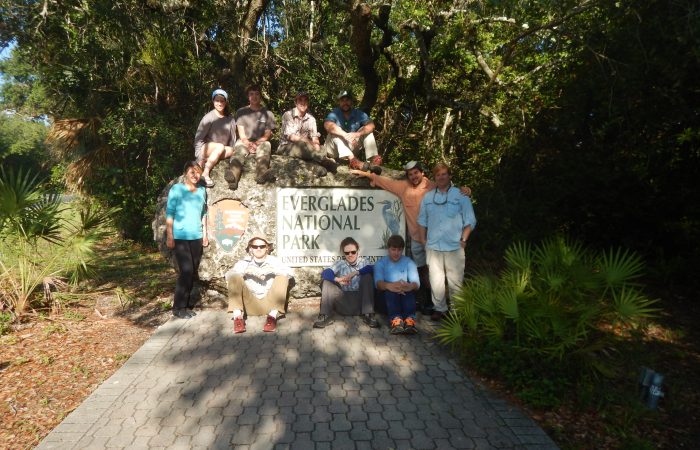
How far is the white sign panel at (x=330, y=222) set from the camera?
19.5 ft

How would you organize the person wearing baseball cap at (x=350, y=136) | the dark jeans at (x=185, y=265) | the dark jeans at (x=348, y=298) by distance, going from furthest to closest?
1. the person wearing baseball cap at (x=350, y=136)
2. the dark jeans at (x=185, y=265)
3. the dark jeans at (x=348, y=298)

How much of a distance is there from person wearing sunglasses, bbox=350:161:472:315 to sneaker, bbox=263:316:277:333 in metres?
1.96

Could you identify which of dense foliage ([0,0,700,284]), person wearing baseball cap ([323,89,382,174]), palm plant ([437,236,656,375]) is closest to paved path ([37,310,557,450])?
palm plant ([437,236,656,375])

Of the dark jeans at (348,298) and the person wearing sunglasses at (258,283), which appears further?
the dark jeans at (348,298)

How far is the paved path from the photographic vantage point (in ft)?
10.2

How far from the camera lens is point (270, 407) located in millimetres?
3477

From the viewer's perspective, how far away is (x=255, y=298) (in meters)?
5.31

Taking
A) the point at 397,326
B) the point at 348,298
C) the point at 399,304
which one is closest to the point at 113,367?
the point at 348,298

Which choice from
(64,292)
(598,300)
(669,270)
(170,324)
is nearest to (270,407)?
(170,324)

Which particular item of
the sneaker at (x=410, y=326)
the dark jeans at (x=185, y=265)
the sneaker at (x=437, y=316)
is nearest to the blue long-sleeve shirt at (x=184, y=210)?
the dark jeans at (x=185, y=265)

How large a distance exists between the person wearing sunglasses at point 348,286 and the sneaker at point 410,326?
15.0 inches

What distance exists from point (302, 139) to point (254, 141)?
2.26 ft

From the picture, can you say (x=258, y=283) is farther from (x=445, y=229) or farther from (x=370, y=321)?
(x=445, y=229)

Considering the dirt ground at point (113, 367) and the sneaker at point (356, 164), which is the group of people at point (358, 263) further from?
the dirt ground at point (113, 367)
